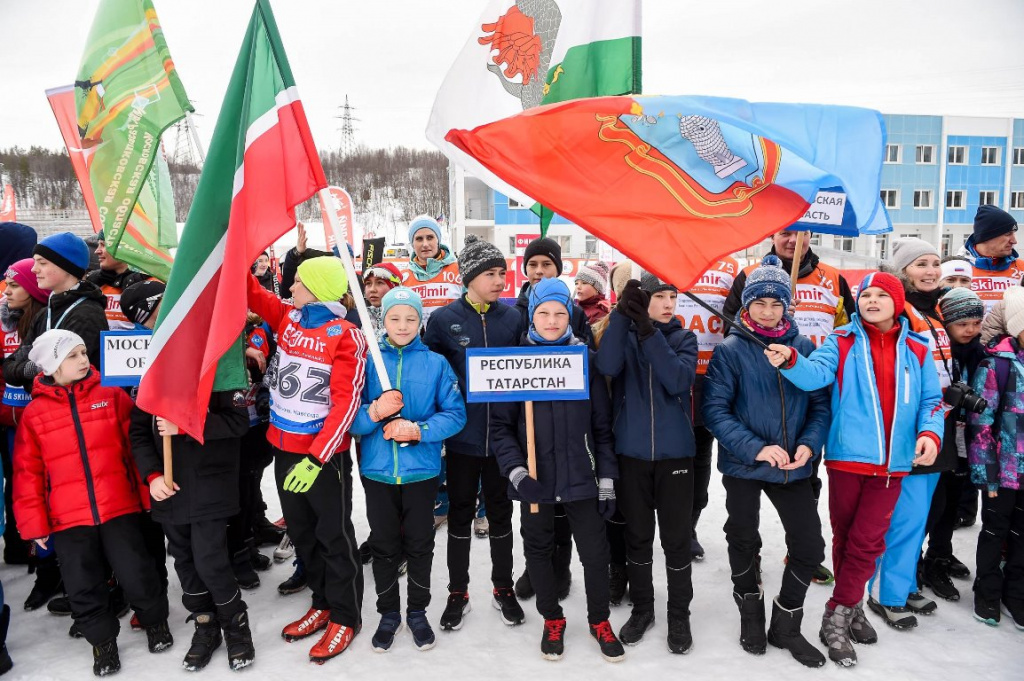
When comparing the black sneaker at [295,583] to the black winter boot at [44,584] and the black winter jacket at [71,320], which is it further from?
the black winter jacket at [71,320]

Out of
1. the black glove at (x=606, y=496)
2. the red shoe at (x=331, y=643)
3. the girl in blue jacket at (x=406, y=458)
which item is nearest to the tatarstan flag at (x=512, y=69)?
the girl in blue jacket at (x=406, y=458)

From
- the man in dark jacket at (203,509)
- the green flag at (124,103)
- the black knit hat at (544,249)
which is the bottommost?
the man in dark jacket at (203,509)

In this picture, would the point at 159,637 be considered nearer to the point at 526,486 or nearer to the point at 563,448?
the point at 526,486

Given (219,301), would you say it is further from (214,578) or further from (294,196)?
(214,578)

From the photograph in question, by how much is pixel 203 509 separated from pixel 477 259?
219 cm

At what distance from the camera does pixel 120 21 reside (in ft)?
13.0

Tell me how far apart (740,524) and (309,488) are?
253 cm

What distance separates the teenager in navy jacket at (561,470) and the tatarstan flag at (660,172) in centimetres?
62

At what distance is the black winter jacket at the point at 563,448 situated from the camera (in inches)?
137

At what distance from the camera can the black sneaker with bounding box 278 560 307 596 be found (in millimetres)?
4371

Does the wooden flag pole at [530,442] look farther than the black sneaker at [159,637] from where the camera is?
No

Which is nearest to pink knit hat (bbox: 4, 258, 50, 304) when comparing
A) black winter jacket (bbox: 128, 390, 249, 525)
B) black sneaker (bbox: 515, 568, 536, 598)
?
black winter jacket (bbox: 128, 390, 249, 525)

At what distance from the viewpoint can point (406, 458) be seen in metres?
3.56

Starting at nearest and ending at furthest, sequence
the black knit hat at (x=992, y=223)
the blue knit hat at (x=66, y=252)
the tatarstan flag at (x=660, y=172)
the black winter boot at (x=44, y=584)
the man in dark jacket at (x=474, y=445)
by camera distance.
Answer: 1. the tatarstan flag at (x=660, y=172)
2. the man in dark jacket at (x=474, y=445)
3. the blue knit hat at (x=66, y=252)
4. the black winter boot at (x=44, y=584)
5. the black knit hat at (x=992, y=223)
